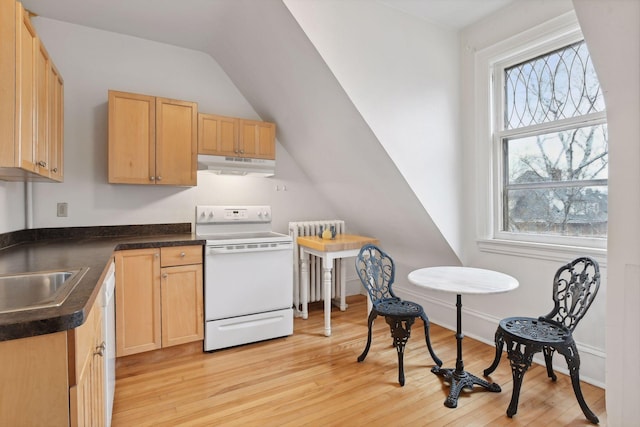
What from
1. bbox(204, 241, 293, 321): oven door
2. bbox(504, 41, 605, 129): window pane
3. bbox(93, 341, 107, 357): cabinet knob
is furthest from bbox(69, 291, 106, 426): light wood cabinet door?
bbox(504, 41, 605, 129): window pane

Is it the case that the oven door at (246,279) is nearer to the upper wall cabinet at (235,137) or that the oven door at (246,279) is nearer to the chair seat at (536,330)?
the upper wall cabinet at (235,137)

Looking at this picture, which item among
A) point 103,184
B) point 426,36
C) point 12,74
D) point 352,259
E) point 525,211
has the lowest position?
point 352,259

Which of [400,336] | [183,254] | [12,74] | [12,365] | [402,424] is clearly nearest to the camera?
[12,365]

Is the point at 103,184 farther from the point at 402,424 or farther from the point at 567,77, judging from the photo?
the point at 567,77

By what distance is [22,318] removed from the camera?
89 cm

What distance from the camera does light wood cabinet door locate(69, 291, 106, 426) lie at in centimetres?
94

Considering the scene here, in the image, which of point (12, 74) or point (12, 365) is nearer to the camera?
point (12, 365)

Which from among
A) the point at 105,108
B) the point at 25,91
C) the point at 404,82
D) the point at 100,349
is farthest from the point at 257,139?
the point at 100,349

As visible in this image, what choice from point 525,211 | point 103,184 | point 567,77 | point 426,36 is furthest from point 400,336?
point 103,184

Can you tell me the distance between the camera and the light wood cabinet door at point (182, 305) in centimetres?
255

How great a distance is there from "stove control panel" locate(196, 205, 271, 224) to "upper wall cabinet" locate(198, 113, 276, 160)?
1.70 feet

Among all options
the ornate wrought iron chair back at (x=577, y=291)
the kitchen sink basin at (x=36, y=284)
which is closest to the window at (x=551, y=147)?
the ornate wrought iron chair back at (x=577, y=291)

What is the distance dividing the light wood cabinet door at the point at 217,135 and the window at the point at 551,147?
2.34 metres

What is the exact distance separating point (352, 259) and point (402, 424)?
95.4 inches
